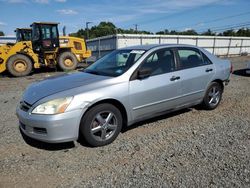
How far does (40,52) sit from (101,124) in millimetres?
11572

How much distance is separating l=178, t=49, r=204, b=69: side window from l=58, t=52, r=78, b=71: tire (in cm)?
1080

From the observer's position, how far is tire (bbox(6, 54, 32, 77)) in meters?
12.8

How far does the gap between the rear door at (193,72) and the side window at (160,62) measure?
0.20m

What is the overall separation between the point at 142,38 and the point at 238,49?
1625 centimetres

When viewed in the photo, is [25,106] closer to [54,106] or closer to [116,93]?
[54,106]

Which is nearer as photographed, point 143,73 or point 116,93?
point 116,93

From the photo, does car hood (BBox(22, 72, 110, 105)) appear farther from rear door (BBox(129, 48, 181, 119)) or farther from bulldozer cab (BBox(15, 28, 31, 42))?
bulldozer cab (BBox(15, 28, 31, 42))

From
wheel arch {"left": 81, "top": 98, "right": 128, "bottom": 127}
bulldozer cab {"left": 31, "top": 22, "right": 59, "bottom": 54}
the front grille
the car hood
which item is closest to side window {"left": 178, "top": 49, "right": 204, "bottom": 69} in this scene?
wheel arch {"left": 81, "top": 98, "right": 128, "bottom": 127}

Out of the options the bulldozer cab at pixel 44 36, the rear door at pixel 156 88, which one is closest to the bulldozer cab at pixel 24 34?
the bulldozer cab at pixel 44 36

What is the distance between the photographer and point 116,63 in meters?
4.77

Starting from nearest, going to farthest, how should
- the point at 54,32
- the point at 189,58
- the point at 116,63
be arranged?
1. the point at 116,63
2. the point at 189,58
3. the point at 54,32

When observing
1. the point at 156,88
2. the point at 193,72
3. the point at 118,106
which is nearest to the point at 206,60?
the point at 193,72

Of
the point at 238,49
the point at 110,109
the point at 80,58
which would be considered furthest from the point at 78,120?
A: the point at 238,49

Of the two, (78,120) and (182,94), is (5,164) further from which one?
(182,94)
